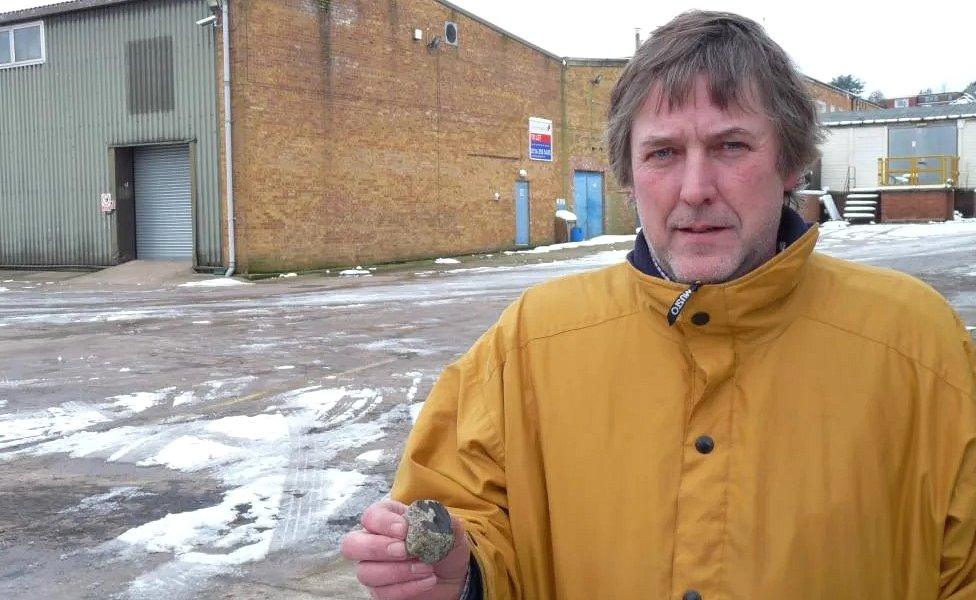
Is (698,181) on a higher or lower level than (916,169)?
lower

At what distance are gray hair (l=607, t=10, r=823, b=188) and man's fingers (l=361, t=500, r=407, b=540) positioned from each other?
100 centimetres

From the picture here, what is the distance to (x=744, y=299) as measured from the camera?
A: 1856mm

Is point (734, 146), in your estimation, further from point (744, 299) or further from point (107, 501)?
point (107, 501)

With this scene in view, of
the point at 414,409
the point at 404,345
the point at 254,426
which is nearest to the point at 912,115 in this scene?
the point at 404,345

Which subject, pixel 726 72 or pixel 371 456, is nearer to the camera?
pixel 726 72

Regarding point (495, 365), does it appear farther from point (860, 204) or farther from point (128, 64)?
point (860, 204)

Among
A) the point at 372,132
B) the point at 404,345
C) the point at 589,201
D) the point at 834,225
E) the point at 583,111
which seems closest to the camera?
the point at 404,345

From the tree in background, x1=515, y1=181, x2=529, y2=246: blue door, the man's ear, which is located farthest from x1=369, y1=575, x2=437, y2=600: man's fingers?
the tree in background

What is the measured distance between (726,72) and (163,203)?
23.9 meters

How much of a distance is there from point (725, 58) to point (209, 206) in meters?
21.9

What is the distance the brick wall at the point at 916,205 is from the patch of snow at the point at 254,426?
104 ft

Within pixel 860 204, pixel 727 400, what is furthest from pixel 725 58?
pixel 860 204

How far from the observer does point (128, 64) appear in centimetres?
2327

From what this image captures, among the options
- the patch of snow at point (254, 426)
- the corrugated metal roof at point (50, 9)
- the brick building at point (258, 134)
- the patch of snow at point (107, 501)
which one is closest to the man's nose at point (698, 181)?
the patch of snow at point (107, 501)
